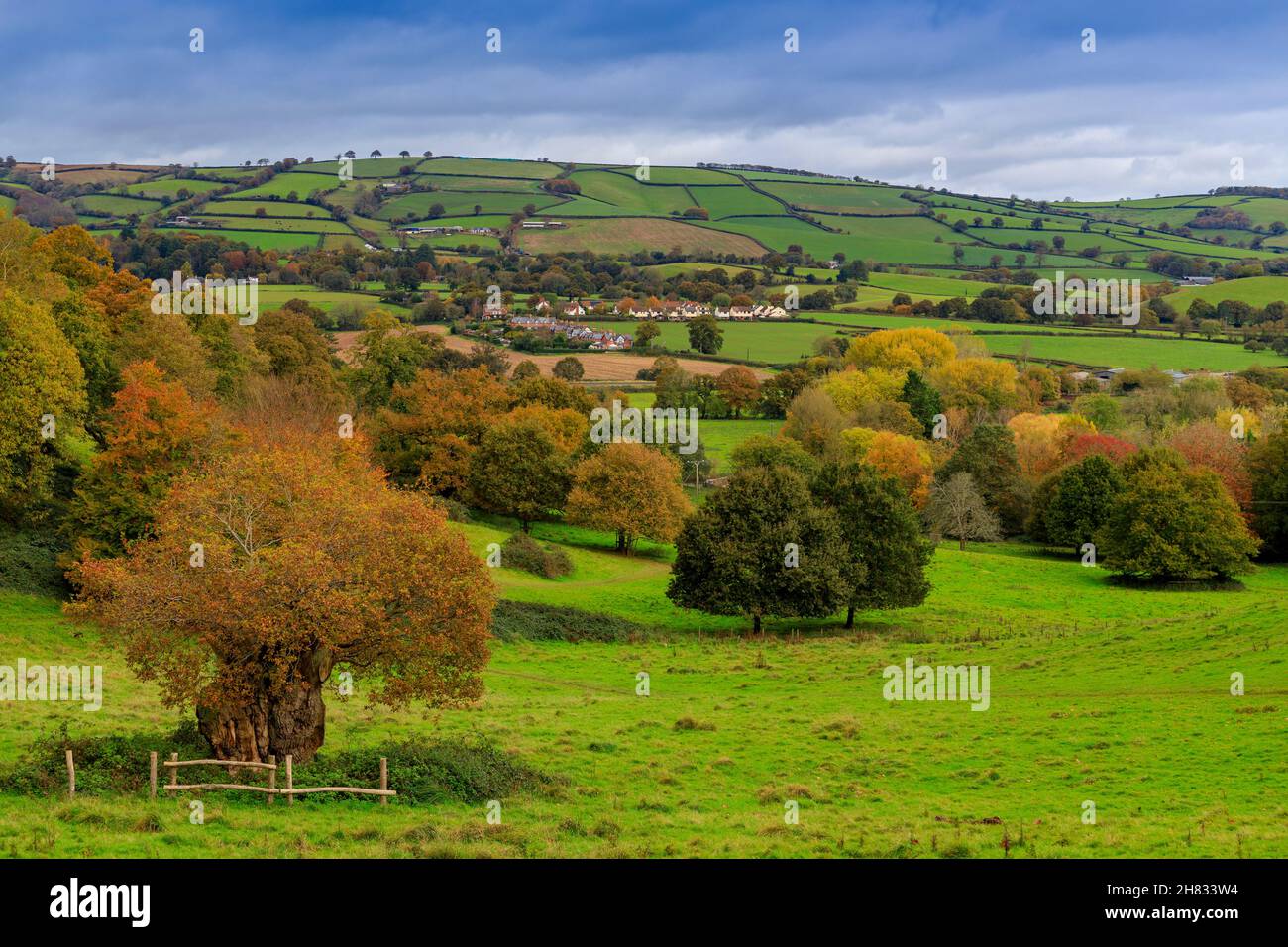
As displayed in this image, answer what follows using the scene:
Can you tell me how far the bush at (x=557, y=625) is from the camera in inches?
2210

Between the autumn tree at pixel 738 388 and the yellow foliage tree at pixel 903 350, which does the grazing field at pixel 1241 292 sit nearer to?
the yellow foliage tree at pixel 903 350

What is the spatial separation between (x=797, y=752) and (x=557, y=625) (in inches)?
1041

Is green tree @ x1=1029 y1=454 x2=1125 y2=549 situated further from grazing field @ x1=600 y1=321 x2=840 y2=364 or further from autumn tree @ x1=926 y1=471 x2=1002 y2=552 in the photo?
grazing field @ x1=600 y1=321 x2=840 y2=364

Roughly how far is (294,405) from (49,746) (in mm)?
55597

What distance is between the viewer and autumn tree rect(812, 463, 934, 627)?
62.2m

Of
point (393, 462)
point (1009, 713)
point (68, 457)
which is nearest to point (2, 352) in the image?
point (68, 457)

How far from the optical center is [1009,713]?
36.9 meters

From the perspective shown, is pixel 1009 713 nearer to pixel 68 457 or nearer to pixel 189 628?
pixel 189 628
